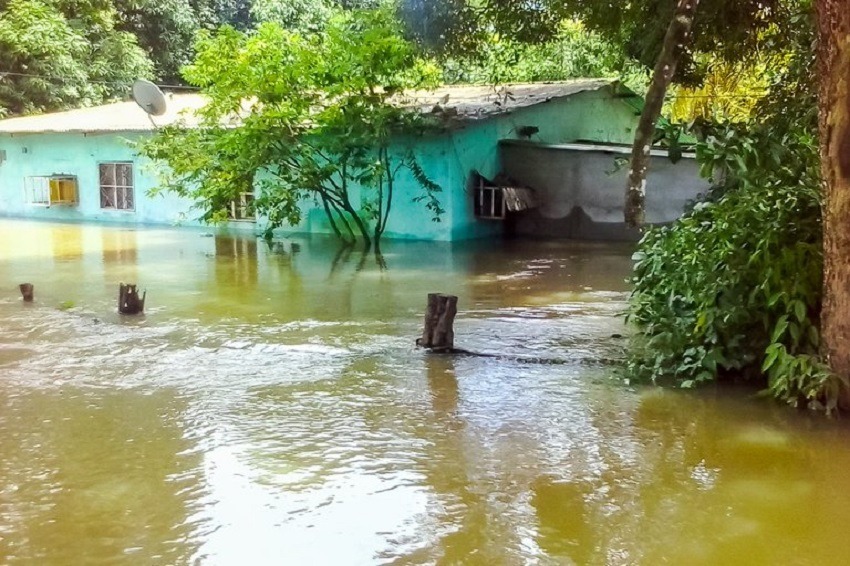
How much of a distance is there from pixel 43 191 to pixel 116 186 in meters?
2.21

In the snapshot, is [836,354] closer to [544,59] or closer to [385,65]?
[385,65]

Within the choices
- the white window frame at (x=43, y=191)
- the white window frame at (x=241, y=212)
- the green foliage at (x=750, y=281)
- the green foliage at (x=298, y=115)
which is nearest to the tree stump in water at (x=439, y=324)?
the green foliage at (x=750, y=281)

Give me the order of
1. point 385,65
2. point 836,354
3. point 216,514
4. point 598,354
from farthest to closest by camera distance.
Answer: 1. point 385,65
2. point 598,354
3. point 836,354
4. point 216,514

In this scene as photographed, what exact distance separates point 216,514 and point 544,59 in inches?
766

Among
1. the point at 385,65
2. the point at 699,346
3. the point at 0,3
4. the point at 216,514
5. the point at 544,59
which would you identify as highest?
the point at 0,3

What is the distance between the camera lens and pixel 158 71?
2900cm

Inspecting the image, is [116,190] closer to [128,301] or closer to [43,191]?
[43,191]

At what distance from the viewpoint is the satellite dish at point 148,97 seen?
1764 centimetres

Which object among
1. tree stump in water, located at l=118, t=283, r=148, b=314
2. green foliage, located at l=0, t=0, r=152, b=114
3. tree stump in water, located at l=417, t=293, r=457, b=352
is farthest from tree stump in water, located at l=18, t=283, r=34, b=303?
green foliage, located at l=0, t=0, r=152, b=114

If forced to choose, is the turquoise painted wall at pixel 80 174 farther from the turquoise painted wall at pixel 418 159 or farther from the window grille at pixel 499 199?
the window grille at pixel 499 199

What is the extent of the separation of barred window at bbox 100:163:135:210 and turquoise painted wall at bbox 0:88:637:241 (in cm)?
17

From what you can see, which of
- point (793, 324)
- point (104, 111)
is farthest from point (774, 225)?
point (104, 111)

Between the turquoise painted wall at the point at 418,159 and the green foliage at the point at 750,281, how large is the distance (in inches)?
340

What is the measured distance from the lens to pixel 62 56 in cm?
Result: 2498
